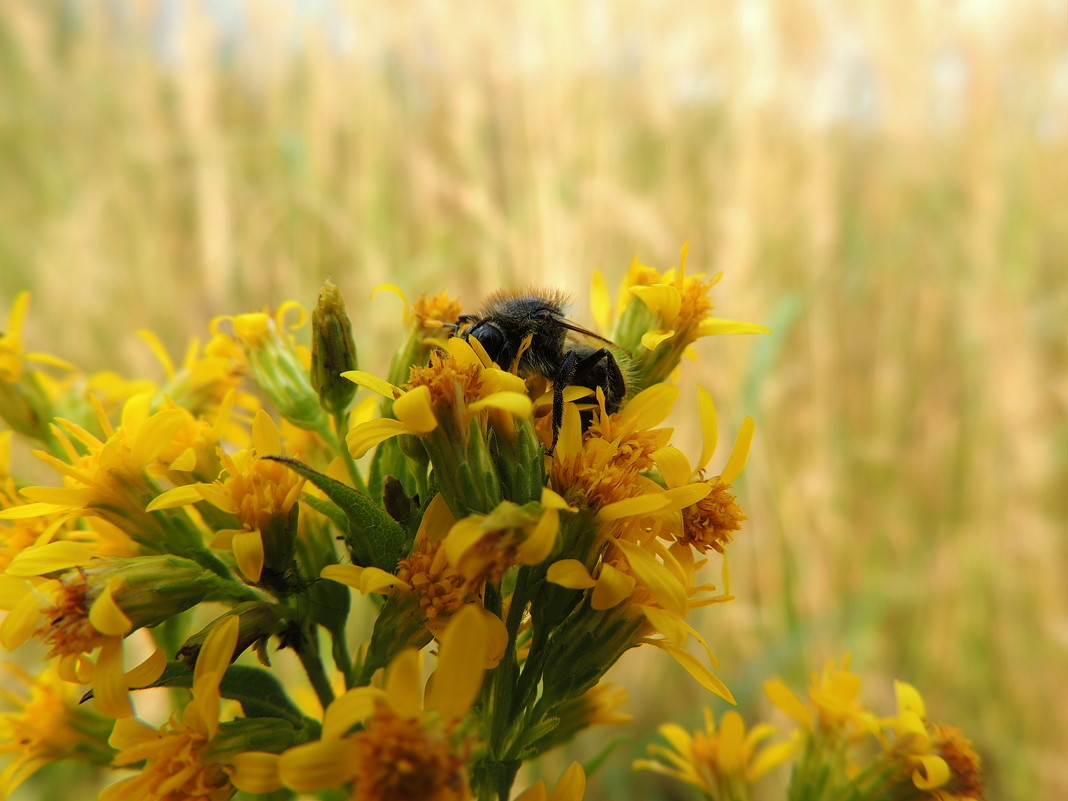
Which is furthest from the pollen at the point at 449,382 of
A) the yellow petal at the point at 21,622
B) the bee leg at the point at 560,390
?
the yellow petal at the point at 21,622

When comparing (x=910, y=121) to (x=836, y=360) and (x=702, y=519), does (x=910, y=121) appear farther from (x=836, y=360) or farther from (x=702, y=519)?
(x=702, y=519)

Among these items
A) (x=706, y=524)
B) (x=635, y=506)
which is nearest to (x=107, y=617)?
(x=635, y=506)

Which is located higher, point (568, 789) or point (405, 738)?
point (405, 738)

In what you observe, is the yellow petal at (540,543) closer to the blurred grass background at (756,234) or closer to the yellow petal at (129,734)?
the yellow petal at (129,734)

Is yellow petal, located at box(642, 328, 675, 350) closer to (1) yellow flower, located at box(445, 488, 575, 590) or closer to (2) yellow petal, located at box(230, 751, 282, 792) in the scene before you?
(1) yellow flower, located at box(445, 488, 575, 590)

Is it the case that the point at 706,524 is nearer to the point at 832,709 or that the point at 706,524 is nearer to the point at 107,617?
the point at 832,709

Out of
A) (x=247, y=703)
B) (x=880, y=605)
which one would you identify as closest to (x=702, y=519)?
(x=247, y=703)
